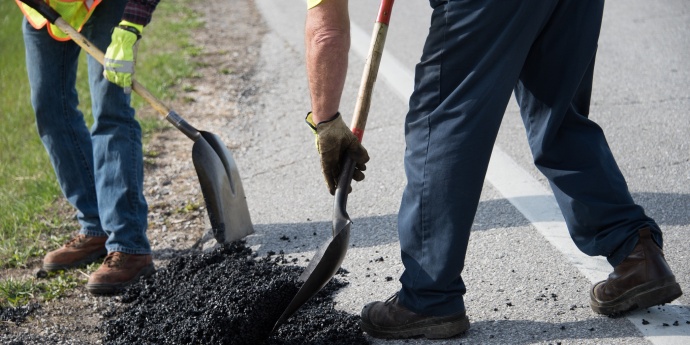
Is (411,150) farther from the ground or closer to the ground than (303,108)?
farther from the ground

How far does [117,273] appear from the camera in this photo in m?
4.10

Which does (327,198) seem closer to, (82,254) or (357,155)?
(82,254)

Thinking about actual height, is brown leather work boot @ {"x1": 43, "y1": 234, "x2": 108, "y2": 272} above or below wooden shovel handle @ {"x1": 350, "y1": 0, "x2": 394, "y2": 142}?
below

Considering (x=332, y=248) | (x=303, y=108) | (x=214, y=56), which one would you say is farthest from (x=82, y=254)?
(x=214, y=56)

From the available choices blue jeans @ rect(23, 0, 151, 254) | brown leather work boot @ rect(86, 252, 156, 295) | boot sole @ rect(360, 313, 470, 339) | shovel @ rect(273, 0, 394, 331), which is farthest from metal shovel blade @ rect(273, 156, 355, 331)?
blue jeans @ rect(23, 0, 151, 254)

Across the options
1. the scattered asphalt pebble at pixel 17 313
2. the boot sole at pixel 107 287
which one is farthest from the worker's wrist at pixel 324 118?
the scattered asphalt pebble at pixel 17 313

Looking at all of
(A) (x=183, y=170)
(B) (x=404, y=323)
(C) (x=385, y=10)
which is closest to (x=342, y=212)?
(B) (x=404, y=323)

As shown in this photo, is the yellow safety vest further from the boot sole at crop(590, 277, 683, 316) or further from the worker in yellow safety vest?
the boot sole at crop(590, 277, 683, 316)

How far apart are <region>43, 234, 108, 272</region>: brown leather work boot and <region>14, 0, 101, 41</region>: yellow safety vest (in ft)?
3.31

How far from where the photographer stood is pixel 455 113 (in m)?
2.97

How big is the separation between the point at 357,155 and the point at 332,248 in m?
0.35

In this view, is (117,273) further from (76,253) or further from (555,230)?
(555,230)

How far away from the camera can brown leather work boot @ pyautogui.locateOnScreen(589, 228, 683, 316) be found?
10.3 ft

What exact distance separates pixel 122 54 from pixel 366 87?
4.19 feet
